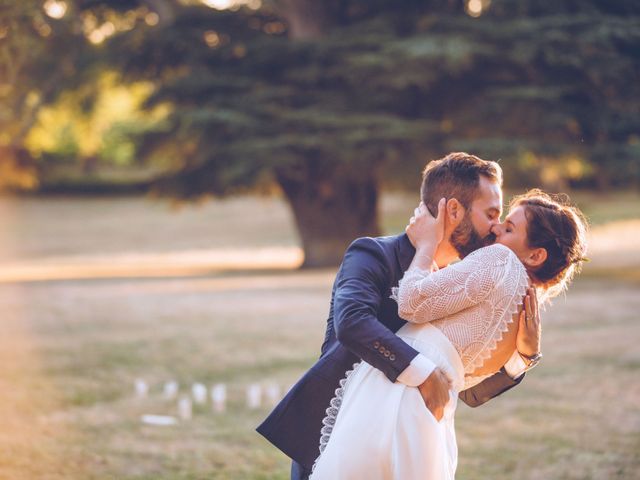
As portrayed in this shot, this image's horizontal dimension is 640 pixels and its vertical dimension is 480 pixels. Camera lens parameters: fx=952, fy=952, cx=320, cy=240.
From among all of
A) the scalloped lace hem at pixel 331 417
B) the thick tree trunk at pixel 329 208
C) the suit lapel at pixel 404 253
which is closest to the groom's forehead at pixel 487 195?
the suit lapel at pixel 404 253

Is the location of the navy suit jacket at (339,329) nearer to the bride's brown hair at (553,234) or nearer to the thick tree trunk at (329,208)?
the bride's brown hair at (553,234)

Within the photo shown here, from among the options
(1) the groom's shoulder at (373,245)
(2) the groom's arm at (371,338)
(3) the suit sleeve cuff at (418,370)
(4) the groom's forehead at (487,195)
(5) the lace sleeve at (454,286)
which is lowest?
(3) the suit sleeve cuff at (418,370)

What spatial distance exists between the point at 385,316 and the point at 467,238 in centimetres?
40

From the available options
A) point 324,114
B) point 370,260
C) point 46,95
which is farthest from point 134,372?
point 46,95

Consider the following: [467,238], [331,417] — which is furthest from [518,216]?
[331,417]

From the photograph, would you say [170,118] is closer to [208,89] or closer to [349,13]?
[208,89]

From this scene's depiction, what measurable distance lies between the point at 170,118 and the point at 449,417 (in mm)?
16999

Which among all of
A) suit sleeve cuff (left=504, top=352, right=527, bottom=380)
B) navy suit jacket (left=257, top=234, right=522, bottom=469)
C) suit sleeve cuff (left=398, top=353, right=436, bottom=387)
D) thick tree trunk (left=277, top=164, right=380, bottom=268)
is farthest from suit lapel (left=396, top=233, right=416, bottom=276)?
thick tree trunk (left=277, top=164, right=380, bottom=268)

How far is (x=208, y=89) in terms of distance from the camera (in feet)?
66.2

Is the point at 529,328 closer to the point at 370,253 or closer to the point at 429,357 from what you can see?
the point at 429,357

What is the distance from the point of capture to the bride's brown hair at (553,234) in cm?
322

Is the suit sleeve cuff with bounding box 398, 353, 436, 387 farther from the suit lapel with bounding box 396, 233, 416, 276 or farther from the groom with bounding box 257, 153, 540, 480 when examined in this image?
the suit lapel with bounding box 396, 233, 416, 276

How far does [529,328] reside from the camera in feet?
10.8

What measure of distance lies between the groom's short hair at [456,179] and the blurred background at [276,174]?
349 centimetres
